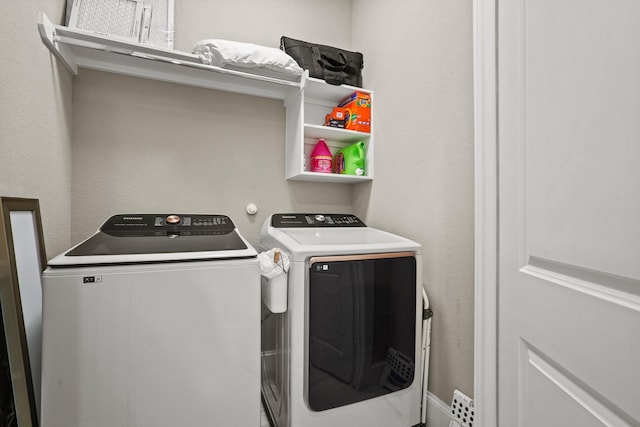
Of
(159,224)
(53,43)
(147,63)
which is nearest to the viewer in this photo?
(53,43)

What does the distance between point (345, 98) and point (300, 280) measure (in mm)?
1590

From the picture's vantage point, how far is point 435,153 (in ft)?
5.19

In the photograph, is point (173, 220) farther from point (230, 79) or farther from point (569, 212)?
point (569, 212)

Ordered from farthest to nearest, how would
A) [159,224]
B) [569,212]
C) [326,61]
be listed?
[326,61]
[159,224]
[569,212]

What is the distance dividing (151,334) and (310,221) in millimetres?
1106

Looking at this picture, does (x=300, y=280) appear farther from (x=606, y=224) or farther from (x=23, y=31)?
(x=23, y=31)

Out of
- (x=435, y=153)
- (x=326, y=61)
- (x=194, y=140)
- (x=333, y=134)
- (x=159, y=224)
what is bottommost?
(x=159, y=224)

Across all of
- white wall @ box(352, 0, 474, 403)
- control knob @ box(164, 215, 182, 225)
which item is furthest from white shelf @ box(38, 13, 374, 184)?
control knob @ box(164, 215, 182, 225)

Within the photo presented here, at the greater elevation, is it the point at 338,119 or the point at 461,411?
the point at 338,119

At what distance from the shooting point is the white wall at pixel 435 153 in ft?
4.60

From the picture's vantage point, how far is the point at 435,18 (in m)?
1.57

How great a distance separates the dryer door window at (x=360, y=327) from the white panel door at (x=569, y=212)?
54cm

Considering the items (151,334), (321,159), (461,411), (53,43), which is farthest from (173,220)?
(461,411)

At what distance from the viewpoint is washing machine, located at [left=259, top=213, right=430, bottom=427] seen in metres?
1.31
